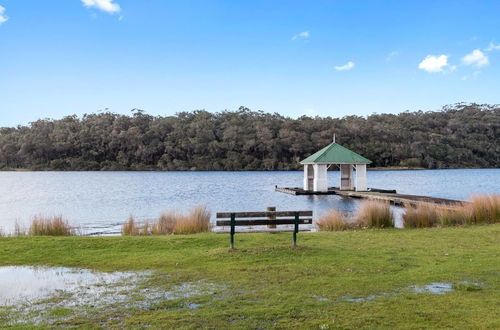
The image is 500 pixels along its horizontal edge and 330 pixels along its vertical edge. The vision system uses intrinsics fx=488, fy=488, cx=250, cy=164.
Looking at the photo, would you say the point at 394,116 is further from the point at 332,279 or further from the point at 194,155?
the point at 332,279

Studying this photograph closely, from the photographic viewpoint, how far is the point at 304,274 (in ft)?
25.9

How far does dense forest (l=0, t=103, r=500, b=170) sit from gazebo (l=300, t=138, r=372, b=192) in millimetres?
55271

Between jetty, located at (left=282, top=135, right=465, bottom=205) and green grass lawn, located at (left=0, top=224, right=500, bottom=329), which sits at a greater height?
jetty, located at (left=282, top=135, right=465, bottom=205)

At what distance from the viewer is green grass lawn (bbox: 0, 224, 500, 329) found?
5.60 meters

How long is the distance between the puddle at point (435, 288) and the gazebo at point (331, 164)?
27.5m

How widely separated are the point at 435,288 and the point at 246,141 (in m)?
92.4

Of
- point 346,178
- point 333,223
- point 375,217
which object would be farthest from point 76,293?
point 346,178

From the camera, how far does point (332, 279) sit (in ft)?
24.6

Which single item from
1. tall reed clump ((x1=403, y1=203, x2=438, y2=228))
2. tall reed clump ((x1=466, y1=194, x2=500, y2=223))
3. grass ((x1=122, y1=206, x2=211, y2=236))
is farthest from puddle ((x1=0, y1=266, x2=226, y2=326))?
tall reed clump ((x1=466, y1=194, x2=500, y2=223))

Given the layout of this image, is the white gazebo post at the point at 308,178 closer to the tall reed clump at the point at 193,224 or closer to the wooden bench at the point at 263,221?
the tall reed clump at the point at 193,224

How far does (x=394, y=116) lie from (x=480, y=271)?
108m

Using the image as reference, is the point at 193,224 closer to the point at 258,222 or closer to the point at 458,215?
the point at 258,222

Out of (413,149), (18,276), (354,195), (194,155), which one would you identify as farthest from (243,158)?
(18,276)

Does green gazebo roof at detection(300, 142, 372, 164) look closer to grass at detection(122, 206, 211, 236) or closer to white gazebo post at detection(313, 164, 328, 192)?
white gazebo post at detection(313, 164, 328, 192)
